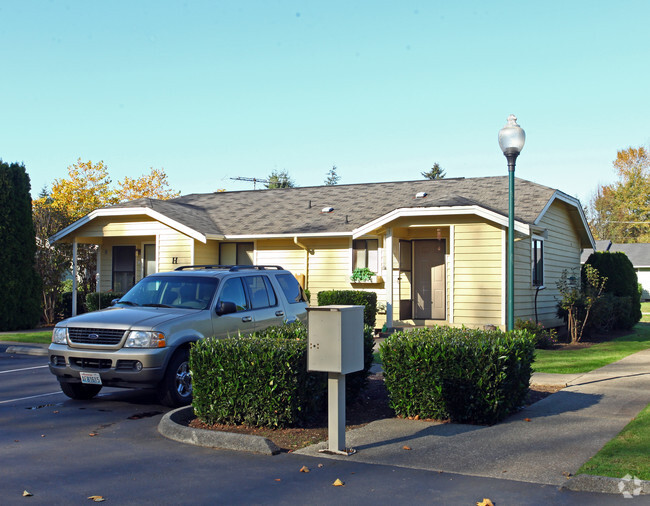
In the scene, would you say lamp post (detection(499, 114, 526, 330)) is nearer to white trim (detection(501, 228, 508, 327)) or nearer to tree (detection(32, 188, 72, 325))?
white trim (detection(501, 228, 508, 327))

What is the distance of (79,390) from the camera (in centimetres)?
966

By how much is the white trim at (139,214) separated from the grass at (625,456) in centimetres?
1538

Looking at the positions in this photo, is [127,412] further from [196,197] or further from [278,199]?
[196,197]

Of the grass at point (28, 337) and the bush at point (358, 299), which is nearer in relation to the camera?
the grass at point (28, 337)

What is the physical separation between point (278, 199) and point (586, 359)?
1401cm

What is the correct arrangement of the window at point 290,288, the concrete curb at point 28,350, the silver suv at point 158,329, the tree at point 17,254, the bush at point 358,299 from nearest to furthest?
the silver suv at point 158,329
the window at point 290,288
the concrete curb at point 28,350
the bush at point 358,299
the tree at point 17,254

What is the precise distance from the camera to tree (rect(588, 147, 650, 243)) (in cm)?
6612

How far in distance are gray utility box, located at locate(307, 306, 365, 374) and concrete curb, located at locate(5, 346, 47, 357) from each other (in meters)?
11.4

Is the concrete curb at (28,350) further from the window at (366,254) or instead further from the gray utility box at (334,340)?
the gray utility box at (334,340)

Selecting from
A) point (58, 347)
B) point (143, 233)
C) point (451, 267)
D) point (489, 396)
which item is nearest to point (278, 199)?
point (143, 233)

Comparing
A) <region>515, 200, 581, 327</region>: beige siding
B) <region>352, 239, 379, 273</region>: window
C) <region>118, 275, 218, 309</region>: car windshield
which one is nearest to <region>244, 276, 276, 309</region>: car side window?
<region>118, 275, 218, 309</region>: car windshield

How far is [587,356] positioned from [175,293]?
32.0 ft

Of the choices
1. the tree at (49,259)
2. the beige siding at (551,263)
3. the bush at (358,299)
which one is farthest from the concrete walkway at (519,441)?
the tree at (49,259)

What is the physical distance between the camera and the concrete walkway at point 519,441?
19.8 feet
